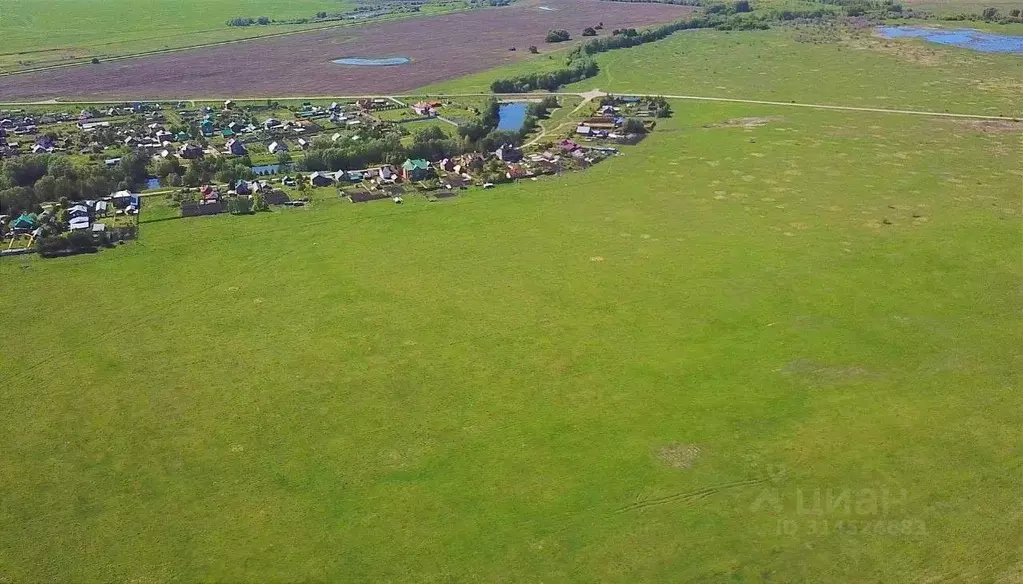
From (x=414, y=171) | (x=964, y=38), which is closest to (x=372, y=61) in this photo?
(x=414, y=171)

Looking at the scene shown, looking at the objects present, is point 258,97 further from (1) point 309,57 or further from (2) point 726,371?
(2) point 726,371

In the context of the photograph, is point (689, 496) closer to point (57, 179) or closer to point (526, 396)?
point (526, 396)

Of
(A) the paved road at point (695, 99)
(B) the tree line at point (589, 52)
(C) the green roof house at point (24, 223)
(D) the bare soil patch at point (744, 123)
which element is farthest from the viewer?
(B) the tree line at point (589, 52)

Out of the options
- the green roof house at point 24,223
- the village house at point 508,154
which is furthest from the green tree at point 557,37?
the green roof house at point 24,223

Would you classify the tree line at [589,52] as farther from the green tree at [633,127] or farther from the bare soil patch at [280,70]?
the green tree at [633,127]

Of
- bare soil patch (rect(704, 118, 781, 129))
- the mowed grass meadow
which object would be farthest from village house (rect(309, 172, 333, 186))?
bare soil patch (rect(704, 118, 781, 129))

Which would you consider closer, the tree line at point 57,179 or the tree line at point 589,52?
the tree line at point 57,179

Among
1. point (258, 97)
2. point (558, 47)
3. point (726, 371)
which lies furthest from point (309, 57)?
point (726, 371)
